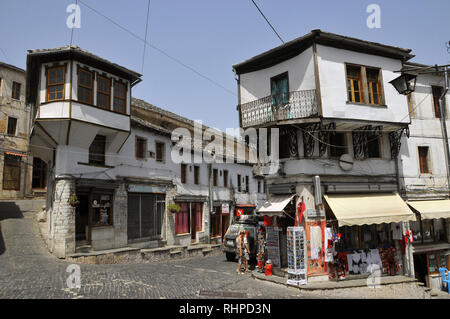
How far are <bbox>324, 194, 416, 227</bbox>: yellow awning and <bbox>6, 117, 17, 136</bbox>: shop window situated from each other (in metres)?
26.9

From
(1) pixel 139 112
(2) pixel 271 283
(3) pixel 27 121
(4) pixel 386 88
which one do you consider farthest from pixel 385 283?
(3) pixel 27 121

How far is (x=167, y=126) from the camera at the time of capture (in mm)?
27188

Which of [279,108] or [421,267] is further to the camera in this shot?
[421,267]

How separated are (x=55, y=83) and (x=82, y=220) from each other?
23.8 feet

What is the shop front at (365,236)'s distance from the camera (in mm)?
12508

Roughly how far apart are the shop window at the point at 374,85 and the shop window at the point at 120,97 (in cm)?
1306

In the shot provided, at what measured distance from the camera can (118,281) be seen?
440 inches

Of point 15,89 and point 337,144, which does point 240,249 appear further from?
point 15,89

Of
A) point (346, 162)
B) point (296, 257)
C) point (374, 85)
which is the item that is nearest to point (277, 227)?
point (296, 257)

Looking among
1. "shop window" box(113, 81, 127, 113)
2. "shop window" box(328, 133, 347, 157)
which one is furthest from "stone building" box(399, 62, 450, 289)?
"shop window" box(113, 81, 127, 113)

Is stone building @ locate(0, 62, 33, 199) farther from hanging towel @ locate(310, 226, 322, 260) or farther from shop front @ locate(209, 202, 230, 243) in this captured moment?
hanging towel @ locate(310, 226, 322, 260)

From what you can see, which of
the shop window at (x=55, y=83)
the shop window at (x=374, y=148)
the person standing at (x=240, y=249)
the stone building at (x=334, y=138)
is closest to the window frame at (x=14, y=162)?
the shop window at (x=55, y=83)

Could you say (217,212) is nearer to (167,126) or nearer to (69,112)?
(167,126)

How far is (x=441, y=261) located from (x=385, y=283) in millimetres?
5767
